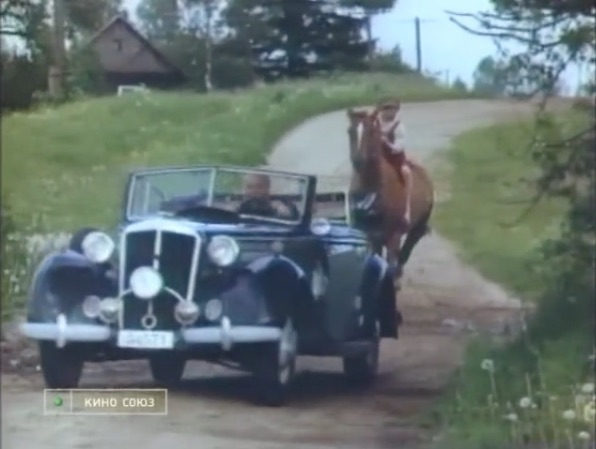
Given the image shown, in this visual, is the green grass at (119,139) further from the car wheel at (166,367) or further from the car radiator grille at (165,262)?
the car wheel at (166,367)

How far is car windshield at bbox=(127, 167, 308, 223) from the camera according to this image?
13.4 ft

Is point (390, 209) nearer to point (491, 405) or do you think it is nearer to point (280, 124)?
point (280, 124)

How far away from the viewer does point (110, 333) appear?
Answer: 4078 mm

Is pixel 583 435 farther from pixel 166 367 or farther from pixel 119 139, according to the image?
pixel 119 139

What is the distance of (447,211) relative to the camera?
164 inches

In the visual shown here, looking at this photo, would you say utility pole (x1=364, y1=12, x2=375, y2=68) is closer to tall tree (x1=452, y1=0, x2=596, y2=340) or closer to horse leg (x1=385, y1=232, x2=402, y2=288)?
tall tree (x1=452, y1=0, x2=596, y2=340)

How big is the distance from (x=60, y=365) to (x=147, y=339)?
31cm

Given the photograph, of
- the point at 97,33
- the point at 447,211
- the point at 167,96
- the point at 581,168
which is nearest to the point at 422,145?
the point at 447,211

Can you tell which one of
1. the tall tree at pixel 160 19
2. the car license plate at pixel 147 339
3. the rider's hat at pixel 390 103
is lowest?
the car license plate at pixel 147 339

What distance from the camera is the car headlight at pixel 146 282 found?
4.06 metres

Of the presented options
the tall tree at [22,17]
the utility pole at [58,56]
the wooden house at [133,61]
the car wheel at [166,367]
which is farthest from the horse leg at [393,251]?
the tall tree at [22,17]

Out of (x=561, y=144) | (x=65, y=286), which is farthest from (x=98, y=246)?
(x=561, y=144)

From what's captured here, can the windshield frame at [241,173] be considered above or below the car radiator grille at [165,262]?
above

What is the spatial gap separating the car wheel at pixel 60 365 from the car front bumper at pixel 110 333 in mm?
28
